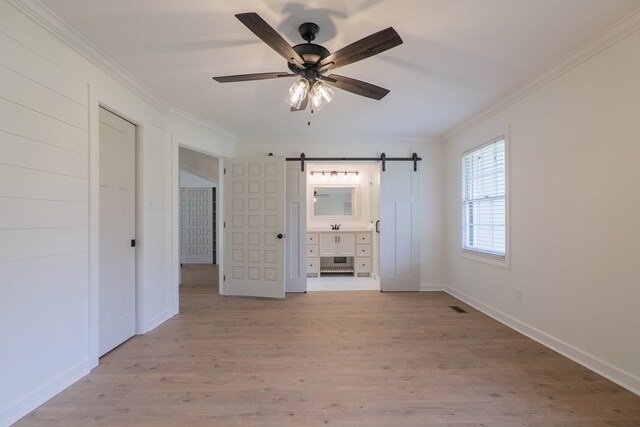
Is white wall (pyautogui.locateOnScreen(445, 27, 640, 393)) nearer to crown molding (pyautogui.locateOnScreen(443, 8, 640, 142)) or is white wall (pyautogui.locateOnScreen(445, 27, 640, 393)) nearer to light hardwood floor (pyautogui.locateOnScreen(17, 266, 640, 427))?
crown molding (pyautogui.locateOnScreen(443, 8, 640, 142))

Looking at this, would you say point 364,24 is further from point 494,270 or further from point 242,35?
point 494,270

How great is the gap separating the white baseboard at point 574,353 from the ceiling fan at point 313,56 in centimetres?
248

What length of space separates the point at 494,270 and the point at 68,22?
166 inches

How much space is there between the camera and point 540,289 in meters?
2.52

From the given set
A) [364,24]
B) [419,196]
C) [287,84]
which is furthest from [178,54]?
[419,196]

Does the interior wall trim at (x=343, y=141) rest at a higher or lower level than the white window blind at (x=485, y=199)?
higher

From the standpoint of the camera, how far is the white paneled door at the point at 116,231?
232 cm

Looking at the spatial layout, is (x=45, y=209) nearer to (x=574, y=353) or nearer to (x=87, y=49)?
(x=87, y=49)

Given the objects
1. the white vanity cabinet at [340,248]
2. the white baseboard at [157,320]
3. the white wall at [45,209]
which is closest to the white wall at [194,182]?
the white vanity cabinet at [340,248]

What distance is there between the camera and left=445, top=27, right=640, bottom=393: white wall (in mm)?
1829

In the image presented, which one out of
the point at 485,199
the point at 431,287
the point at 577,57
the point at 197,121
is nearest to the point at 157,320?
the point at 197,121

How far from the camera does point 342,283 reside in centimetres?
487

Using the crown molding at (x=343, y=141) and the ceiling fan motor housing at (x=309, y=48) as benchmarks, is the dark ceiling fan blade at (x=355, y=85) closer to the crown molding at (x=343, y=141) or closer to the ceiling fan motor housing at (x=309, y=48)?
the ceiling fan motor housing at (x=309, y=48)

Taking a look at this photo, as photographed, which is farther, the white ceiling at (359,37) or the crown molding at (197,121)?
the crown molding at (197,121)
